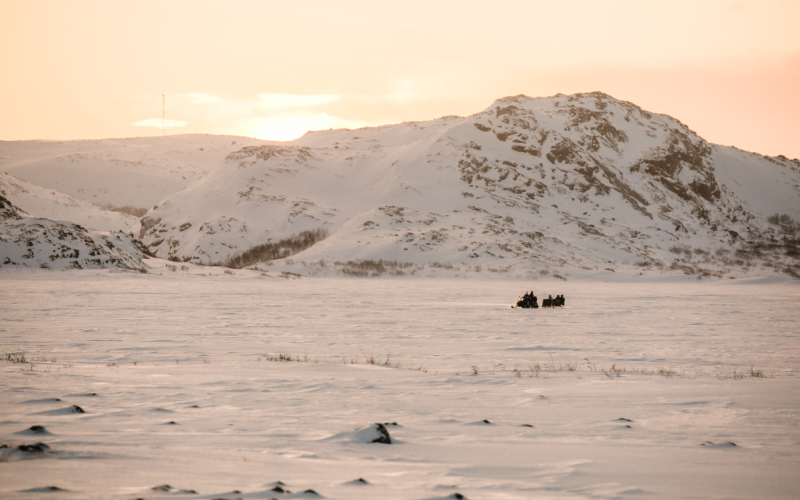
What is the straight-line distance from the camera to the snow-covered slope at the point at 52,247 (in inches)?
1636

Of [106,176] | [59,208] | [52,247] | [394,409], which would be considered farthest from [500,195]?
[106,176]

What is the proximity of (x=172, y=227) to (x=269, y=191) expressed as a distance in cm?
1565

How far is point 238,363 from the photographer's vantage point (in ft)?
41.0

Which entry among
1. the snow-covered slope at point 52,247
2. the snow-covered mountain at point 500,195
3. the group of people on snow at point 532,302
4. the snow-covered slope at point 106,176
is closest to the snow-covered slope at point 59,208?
the snow-covered mountain at point 500,195

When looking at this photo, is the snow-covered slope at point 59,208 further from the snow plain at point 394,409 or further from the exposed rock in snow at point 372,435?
the exposed rock in snow at point 372,435

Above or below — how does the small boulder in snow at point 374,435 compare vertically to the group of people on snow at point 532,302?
above

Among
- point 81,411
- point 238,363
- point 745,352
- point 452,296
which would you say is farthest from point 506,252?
point 81,411

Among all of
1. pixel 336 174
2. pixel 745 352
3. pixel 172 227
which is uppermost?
pixel 336 174

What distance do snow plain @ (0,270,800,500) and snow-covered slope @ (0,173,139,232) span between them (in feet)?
286

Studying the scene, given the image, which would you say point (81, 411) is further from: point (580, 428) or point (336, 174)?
point (336, 174)

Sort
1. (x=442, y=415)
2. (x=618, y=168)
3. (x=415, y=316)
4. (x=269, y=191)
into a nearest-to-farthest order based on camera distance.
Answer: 1. (x=442, y=415)
2. (x=415, y=316)
3. (x=269, y=191)
4. (x=618, y=168)

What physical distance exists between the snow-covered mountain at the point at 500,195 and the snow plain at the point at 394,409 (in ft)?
166

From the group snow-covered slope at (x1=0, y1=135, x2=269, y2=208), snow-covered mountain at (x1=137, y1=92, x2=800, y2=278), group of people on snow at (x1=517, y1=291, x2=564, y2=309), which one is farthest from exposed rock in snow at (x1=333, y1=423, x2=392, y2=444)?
snow-covered slope at (x1=0, y1=135, x2=269, y2=208)

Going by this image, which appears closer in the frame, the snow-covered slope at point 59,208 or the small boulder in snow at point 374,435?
the small boulder in snow at point 374,435
